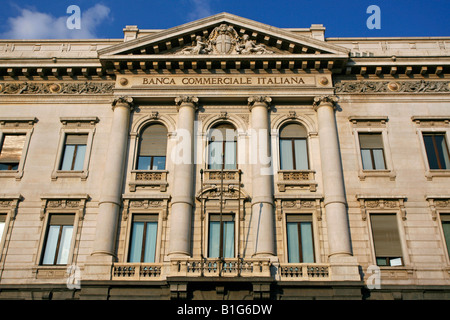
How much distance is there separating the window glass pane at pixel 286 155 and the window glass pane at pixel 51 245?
11.1 metres

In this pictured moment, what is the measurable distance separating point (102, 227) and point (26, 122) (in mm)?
7667

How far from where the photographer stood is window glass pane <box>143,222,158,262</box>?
70.6 ft

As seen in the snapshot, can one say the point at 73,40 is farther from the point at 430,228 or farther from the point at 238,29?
the point at 430,228

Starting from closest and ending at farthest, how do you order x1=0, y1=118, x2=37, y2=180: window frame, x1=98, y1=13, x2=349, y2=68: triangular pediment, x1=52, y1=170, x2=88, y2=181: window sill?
x1=52, y1=170, x2=88, y2=181: window sill, x1=0, y1=118, x2=37, y2=180: window frame, x1=98, y1=13, x2=349, y2=68: triangular pediment

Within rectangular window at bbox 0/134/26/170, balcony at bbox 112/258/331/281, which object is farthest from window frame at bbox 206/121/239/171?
rectangular window at bbox 0/134/26/170

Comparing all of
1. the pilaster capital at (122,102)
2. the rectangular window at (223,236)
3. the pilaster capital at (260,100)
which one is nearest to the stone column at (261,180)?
the pilaster capital at (260,100)

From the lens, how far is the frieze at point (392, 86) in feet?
83.6

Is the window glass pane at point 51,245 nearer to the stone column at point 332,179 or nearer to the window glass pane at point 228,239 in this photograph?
the window glass pane at point 228,239

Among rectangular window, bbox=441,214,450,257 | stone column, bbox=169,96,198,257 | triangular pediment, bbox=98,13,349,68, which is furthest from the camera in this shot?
triangular pediment, bbox=98,13,349,68

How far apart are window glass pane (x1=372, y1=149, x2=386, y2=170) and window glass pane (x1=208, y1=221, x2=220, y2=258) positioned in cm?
836

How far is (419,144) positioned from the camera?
2397cm

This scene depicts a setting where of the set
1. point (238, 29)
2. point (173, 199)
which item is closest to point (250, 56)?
point (238, 29)

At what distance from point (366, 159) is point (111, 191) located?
40.7 feet

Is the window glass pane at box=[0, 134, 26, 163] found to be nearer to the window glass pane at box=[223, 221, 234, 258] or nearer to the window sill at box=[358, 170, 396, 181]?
the window glass pane at box=[223, 221, 234, 258]
